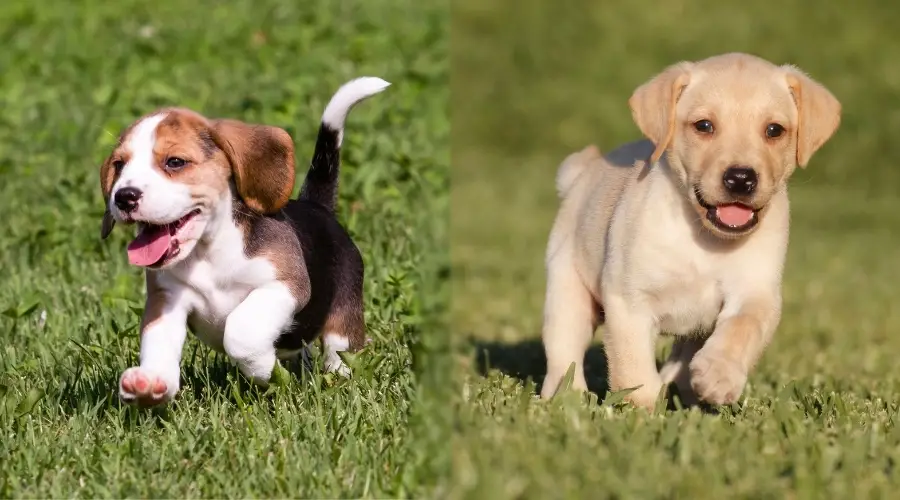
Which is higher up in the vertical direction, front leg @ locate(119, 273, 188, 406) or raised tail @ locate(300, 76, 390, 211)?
raised tail @ locate(300, 76, 390, 211)

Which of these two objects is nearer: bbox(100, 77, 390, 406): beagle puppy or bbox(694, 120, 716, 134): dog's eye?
bbox(100, 77, 390, 406): beagle puppy

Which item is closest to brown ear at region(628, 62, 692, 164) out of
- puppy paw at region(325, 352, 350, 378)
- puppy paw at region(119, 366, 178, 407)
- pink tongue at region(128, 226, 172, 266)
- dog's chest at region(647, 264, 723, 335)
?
dog's chest at region(647, 264, 723, 335)

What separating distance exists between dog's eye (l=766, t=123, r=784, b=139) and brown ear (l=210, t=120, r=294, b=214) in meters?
1.78

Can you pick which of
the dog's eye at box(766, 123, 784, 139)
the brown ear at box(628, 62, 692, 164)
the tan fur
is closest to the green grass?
the tan fur

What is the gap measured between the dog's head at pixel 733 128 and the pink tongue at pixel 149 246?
→ 1903mm

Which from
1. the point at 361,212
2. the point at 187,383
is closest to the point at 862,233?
the point at 361,212

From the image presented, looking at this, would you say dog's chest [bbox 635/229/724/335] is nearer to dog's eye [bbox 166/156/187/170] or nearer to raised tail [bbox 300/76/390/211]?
raised tail [bbox 300/76/390/211]

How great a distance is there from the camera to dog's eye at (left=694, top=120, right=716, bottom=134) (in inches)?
203

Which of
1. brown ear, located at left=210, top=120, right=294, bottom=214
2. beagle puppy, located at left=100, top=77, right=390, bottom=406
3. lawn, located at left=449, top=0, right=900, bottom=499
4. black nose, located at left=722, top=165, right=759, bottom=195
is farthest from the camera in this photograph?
black nose, located at left=722, top=165, right=759, bottom=195

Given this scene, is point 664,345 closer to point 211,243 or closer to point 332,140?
point 332,140

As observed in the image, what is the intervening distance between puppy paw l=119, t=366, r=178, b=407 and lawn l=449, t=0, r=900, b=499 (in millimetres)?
969

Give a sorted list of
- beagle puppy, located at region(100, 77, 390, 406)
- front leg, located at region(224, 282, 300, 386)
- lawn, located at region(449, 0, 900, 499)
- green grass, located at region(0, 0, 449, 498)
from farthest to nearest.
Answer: front leg, located at region(224, 282, 300, 386), beagle puppy, located at region(100, 77, 390, 406), green grass, located at region(0, 0, 449, 498), lawn, located at region(449, 0, 900, 499)

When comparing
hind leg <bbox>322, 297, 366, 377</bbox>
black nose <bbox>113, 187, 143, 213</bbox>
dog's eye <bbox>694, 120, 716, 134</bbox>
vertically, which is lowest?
hind leg <bbox>322, 297, 366, 377</bbox>

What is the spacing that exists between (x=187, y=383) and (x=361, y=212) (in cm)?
272
